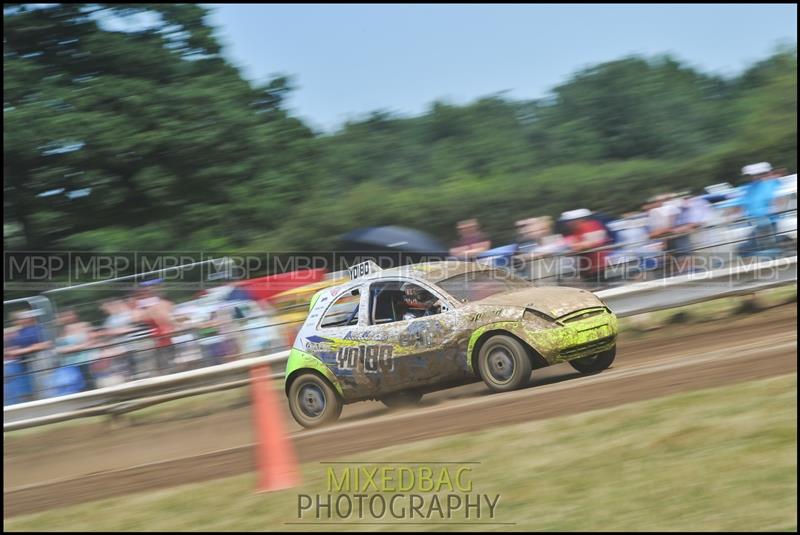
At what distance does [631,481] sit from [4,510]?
4812 mm

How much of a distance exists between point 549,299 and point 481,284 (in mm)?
520

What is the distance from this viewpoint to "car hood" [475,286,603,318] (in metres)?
5.87

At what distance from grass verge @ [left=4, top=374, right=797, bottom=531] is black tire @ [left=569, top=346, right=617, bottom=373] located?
0.49 m

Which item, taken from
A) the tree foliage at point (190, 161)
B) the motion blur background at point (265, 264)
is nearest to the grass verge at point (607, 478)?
the motion blur background at point (265, 264)

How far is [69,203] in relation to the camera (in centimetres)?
1645

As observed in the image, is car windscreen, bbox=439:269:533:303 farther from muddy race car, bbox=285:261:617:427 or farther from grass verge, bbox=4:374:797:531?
grass verge, bbox=4:374:797:531

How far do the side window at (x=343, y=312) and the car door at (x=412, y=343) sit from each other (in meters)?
0.11

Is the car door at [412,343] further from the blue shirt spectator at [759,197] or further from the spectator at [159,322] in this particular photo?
the blue shirt spectator at [759,197]

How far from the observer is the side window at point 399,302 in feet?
17.7

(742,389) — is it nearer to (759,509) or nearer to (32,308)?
(759,509)

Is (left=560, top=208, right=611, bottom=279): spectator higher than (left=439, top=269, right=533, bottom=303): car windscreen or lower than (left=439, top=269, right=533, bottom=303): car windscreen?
higher

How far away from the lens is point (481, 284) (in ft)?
20.9

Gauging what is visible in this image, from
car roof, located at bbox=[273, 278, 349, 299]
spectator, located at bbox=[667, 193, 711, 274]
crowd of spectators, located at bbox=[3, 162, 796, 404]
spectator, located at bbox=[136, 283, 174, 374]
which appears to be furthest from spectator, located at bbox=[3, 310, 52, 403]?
spectator, located at bbox=[667, 193, 711, 274]

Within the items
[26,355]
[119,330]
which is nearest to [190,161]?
[26,355]
